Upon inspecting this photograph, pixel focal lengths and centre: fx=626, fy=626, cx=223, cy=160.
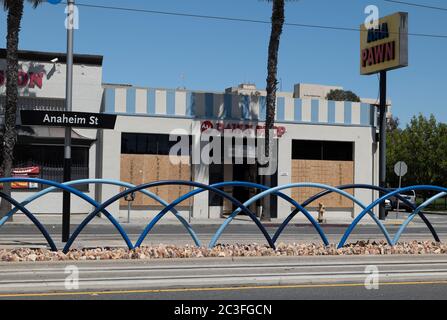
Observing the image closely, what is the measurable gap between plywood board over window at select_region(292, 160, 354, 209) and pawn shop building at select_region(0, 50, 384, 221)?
0.05m

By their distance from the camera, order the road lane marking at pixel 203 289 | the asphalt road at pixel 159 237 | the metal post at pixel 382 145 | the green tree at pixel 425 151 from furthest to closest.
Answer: the green tree at pixel 425 151
the metal post at pixel 382 145
the asphalt road at pixel 159 237
the road lane marking at pixel 203 289

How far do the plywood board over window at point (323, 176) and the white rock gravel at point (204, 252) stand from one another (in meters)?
18.6

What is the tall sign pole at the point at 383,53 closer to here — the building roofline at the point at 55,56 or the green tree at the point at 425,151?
the building roofline at the point at 55,56

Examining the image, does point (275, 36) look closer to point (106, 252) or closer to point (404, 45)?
point (404, 45)

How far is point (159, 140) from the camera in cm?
2956

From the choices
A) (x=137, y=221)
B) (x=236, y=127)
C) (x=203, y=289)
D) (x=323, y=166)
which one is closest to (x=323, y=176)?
(x=323, y=166)

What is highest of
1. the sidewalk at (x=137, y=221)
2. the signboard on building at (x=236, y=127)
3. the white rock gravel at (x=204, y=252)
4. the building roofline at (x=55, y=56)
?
the building roofline at (x=55, y=56)

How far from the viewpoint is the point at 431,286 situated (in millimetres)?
9438

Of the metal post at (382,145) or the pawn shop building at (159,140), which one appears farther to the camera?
the metal post at (382,145)

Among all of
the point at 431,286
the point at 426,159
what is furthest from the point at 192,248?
the point at 426,159

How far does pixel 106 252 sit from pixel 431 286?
209 inches

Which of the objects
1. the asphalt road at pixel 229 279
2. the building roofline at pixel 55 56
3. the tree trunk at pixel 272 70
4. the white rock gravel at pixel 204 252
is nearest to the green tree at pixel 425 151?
the tree trunk at pixel 272 70

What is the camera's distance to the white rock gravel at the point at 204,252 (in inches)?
406

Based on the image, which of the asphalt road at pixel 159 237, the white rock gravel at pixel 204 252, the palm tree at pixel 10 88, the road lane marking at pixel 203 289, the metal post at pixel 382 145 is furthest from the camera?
the metal post at pixel 382 145
